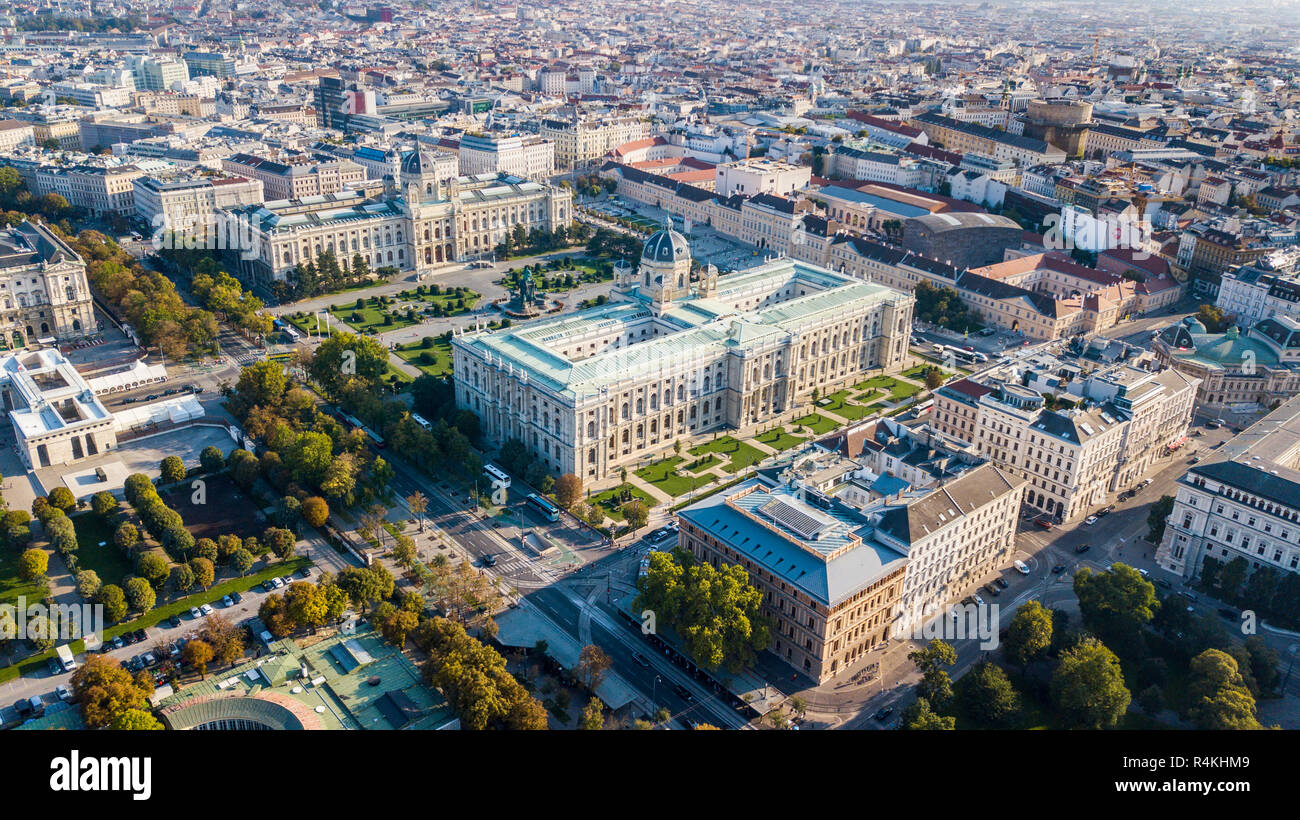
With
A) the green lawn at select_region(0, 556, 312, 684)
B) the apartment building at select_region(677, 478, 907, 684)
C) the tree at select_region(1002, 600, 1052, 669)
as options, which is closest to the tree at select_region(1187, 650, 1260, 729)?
the tree at select_region(1002, 600, 1052, 669)

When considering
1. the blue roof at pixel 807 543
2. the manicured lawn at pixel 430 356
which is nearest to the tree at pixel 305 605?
the blue roof at pixel 807 543

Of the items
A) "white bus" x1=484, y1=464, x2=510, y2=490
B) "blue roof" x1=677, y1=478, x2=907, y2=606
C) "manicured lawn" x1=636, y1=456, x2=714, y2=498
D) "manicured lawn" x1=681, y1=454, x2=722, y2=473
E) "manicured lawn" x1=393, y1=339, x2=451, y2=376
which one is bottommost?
"manicured lawn" x1=636, y1=456, x2=714, y2=498

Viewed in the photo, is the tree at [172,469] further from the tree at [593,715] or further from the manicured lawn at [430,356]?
the tree at [593,715]

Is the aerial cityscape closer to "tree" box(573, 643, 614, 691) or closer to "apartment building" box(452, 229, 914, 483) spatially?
"tree" box(573, 643, 614, 691)

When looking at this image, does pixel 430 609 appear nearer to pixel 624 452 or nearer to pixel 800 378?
pixel 624 452

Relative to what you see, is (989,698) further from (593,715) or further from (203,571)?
(203,571)

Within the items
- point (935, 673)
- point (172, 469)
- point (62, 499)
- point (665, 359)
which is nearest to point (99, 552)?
point (62, 499)
